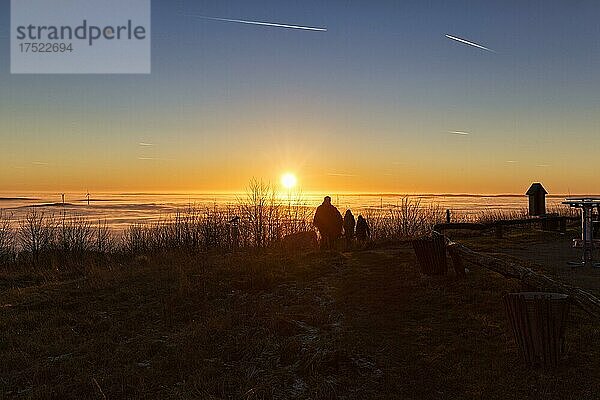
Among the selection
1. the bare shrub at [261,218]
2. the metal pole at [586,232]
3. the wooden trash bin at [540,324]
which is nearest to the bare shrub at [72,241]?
the bare shrub at [261,218]

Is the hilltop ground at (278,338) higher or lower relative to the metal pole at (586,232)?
lower

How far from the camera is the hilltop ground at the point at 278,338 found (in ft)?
22.1

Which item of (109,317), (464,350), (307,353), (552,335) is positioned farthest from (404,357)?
(109,317)

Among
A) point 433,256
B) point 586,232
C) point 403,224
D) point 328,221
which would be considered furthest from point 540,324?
point 403,224

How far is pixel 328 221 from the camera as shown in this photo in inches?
709

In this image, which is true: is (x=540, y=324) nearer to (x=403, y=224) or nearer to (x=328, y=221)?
(x=328, y=221)

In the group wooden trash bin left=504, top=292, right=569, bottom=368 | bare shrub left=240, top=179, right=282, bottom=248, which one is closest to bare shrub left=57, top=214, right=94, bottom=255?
bare shrub left=240, top=179, right=282, bottom=248

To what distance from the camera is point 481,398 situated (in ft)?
20.3

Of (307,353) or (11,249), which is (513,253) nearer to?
(307,353)

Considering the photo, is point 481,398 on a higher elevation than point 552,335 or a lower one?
lower

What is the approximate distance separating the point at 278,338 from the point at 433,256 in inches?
173

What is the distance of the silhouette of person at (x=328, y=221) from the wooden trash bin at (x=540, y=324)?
443 inches

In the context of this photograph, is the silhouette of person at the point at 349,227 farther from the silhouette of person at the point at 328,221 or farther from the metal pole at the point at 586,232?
the metal pole at the point at 586,232

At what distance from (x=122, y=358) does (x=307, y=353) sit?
262 cm
